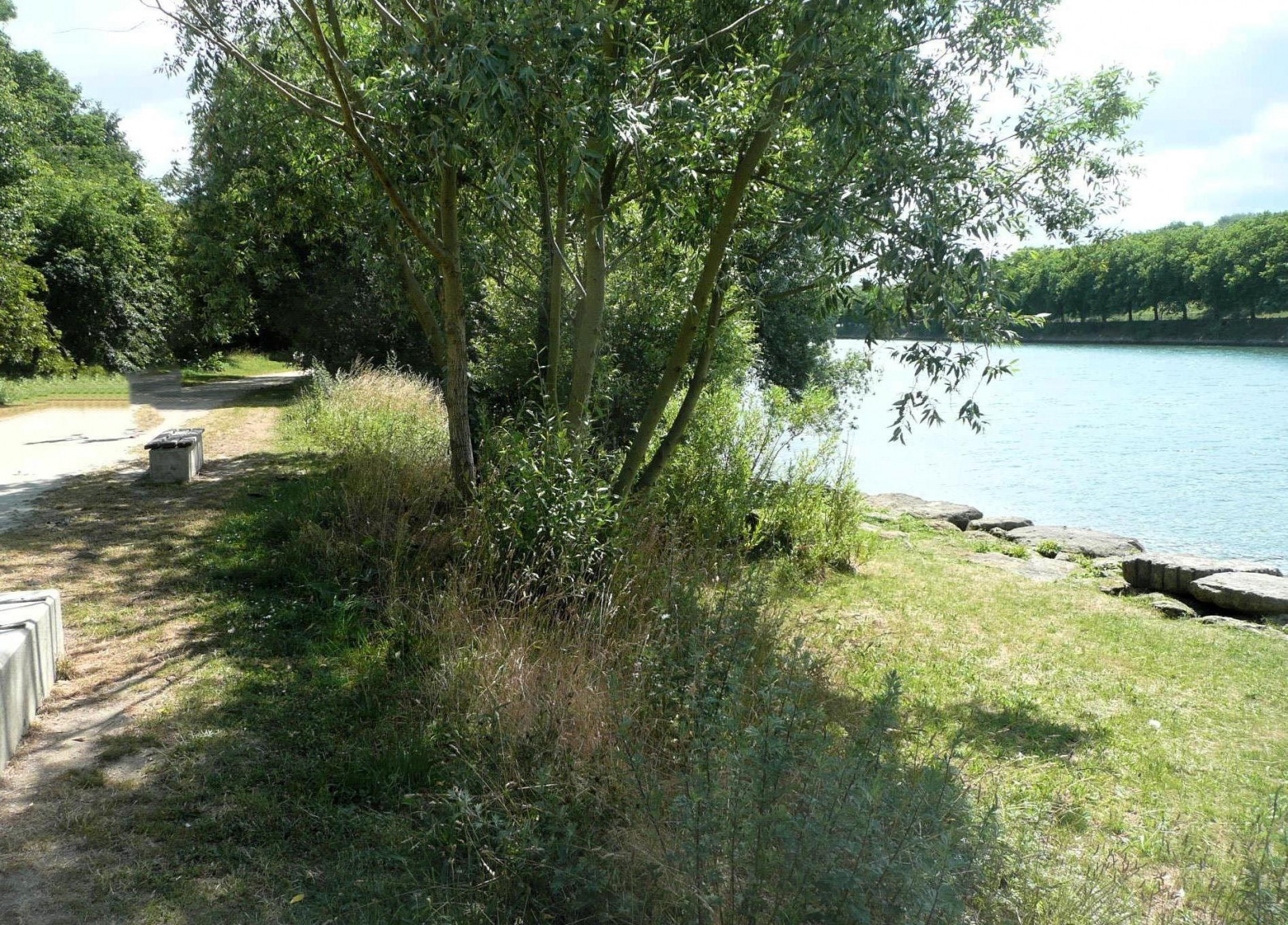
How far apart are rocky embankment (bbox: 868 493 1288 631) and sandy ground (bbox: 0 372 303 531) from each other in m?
11.1

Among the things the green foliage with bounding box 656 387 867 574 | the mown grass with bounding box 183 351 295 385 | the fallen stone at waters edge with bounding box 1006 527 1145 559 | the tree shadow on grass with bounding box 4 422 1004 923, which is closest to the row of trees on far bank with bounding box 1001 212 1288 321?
the fallen stone at waters edge with bounding box 1006 527 1145 559

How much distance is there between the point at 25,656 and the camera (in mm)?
4164

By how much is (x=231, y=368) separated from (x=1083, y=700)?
36.2 metres

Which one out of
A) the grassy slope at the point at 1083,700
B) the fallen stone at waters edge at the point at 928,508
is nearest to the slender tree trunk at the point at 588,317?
the grassy slope at the point at 1083,700

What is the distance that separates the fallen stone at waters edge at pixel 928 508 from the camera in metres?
15.2

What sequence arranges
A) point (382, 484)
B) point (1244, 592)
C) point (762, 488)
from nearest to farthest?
point (382, 484)
point (762, 488)
point (1244, 592)

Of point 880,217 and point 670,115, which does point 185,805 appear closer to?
point 670,115

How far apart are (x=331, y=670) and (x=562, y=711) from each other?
1914 mm

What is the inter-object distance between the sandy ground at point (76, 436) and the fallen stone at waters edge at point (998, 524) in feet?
41.3

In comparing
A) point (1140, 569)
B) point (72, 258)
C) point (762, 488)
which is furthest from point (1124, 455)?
point (72, 258)

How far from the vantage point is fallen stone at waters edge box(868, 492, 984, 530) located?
15.2 meters

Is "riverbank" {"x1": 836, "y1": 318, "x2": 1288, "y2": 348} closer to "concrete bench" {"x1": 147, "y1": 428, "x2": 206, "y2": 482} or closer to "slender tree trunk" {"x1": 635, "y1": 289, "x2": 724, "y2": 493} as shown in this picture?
"slender tree trunk" {"x1": 635, "y1": 289, "x2": 724, "y2": 493}

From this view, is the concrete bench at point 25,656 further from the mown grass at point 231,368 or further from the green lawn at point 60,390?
the mown grass at point 231,368

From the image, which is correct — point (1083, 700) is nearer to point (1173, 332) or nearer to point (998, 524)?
point (998, 524)
